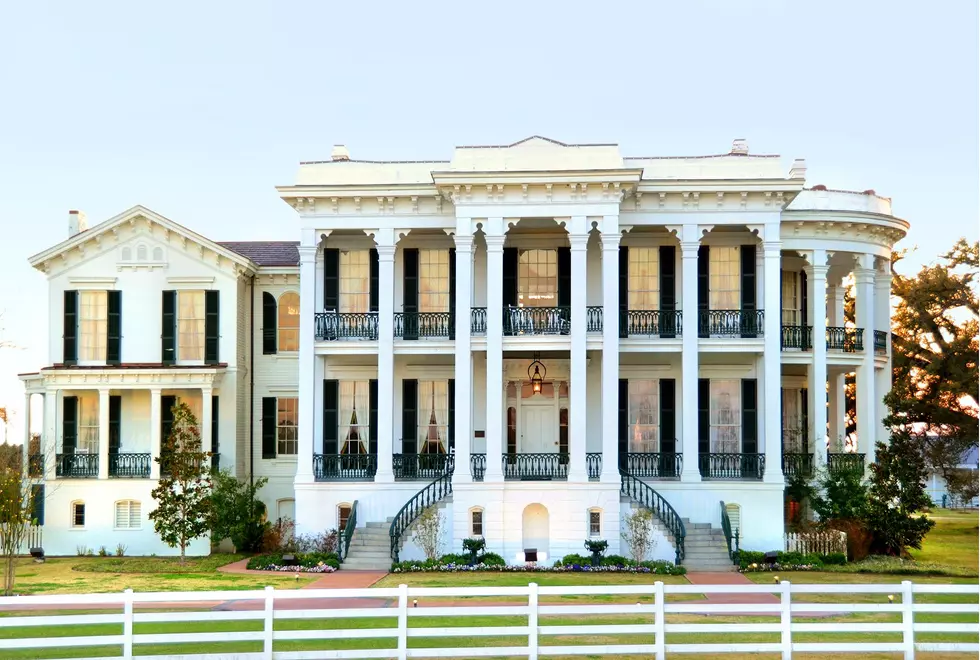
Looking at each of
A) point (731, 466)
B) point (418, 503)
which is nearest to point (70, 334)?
point (418, 503)

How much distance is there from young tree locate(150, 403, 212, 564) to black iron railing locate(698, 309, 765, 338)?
14.0m

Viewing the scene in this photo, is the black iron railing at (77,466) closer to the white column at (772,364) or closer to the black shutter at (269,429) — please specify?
the black shutter at (269,429)

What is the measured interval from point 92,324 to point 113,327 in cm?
69

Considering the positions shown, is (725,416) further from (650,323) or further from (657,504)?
(657,504)

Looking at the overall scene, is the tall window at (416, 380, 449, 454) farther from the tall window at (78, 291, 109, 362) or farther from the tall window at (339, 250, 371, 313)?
the tall window at (78, 291, 109, 362)

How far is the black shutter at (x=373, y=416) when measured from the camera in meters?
33.0

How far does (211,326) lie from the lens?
35.3 m

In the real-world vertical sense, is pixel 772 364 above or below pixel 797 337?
below

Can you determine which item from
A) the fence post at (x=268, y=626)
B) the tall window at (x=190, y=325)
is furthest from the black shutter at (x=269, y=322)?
the fence post at (x=268, y=626)

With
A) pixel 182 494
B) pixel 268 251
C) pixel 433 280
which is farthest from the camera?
pixel 268 251

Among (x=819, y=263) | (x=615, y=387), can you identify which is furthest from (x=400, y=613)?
(x=819, y=263)

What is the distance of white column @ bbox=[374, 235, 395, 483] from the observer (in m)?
31.5

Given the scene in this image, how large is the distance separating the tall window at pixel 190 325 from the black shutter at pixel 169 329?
0.44 feet

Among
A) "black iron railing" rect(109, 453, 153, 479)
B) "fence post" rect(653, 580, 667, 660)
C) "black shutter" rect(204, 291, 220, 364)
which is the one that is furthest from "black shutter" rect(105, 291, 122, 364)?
"fence post" rect(653, 580, 667, 660)
